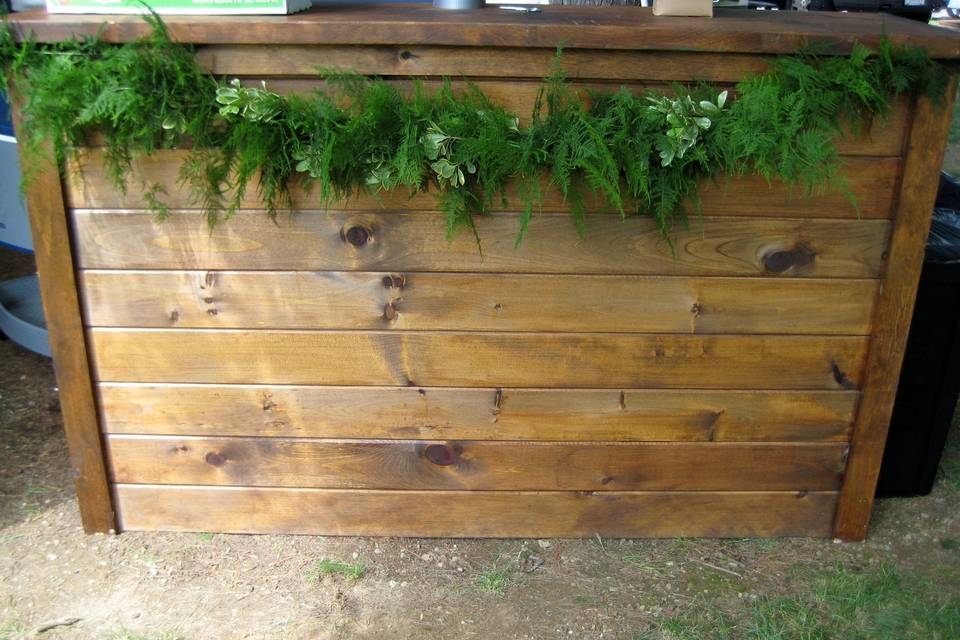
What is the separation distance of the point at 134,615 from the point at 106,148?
1.14 m

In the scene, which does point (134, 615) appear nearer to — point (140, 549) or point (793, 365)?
point (140, 549)

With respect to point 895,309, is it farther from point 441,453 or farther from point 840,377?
point 441,453

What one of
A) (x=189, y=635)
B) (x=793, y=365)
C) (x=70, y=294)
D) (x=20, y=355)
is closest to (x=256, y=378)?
(x=70, y=294)

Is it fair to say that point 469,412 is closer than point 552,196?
No

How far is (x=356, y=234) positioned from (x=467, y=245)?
0.27 meters

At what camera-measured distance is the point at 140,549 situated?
2.29 metres

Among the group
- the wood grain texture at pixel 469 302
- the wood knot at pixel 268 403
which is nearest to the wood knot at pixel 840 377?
the wood grain texture at pixel 469 302

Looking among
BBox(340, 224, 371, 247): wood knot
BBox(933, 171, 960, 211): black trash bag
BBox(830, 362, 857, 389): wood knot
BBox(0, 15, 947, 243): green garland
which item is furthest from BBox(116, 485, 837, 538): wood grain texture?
BBox(933, 171, 960, 211): black trash bag

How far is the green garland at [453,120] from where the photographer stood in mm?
1806

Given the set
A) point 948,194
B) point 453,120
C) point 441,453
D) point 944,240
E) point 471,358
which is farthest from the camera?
point 948,194

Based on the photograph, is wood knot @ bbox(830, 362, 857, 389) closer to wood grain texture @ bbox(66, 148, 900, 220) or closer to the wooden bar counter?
the wooden bar counter

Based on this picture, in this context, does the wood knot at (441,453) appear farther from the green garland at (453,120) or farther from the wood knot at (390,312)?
the green garland at (453,120)

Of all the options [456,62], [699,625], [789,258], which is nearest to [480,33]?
[456,62]

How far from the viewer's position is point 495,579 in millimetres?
2213
